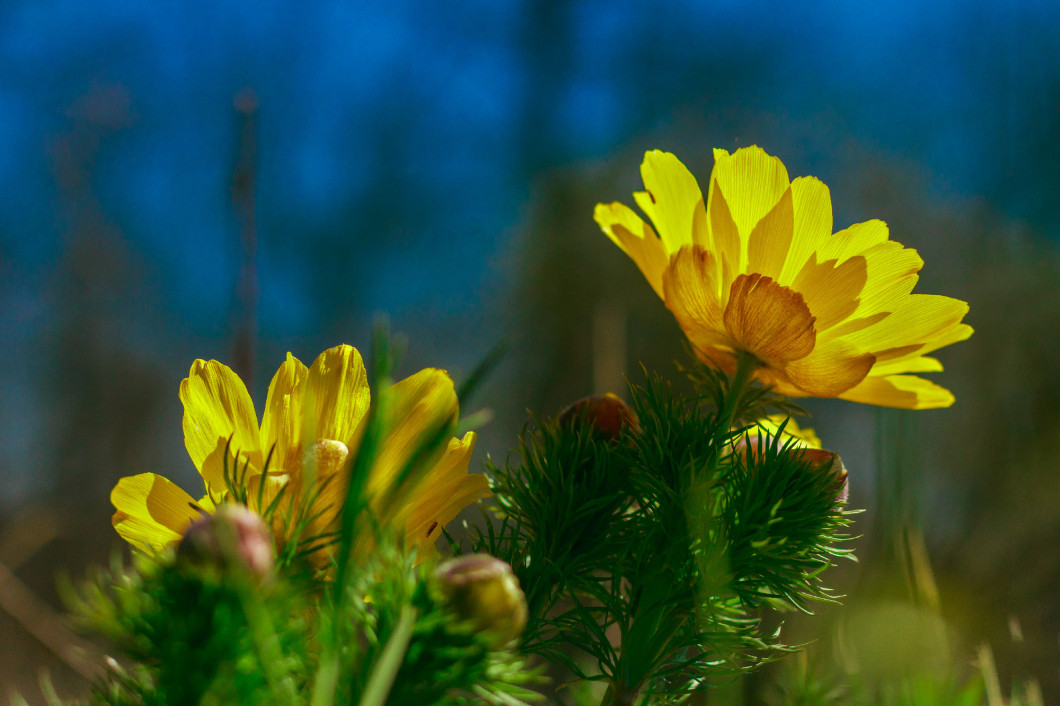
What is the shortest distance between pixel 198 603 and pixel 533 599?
0.11 m

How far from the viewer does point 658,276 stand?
0.27m

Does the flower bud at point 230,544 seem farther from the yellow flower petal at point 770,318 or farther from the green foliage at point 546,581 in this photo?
the yellow flower petal at point 770,318

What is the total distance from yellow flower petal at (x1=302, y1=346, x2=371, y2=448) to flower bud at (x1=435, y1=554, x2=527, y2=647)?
0.08 m

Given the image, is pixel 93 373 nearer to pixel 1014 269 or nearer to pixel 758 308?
pixel 758 308

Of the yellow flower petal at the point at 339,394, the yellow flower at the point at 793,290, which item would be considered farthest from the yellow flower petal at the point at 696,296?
the yellow flower petal at the point at 339,394

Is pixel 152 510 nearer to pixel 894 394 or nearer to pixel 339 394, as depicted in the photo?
pixel 339 394

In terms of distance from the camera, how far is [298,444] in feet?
0.69

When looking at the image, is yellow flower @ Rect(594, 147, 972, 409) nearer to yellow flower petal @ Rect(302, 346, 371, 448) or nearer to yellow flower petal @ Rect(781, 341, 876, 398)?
yellow flower petal @ Rect(781, 341, 876, 398)

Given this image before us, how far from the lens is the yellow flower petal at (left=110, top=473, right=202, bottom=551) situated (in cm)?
20

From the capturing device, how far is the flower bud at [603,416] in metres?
0.25

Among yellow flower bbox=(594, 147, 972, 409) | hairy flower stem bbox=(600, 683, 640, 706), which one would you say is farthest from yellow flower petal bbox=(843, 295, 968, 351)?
hairy flower stem bbox=(600, 683, 640, 706)

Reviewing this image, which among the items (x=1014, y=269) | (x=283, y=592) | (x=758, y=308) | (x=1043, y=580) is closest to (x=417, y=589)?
(x=283, y=592)

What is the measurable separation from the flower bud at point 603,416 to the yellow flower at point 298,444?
5 cm

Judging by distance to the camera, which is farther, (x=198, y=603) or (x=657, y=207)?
(x=657, y=207)
